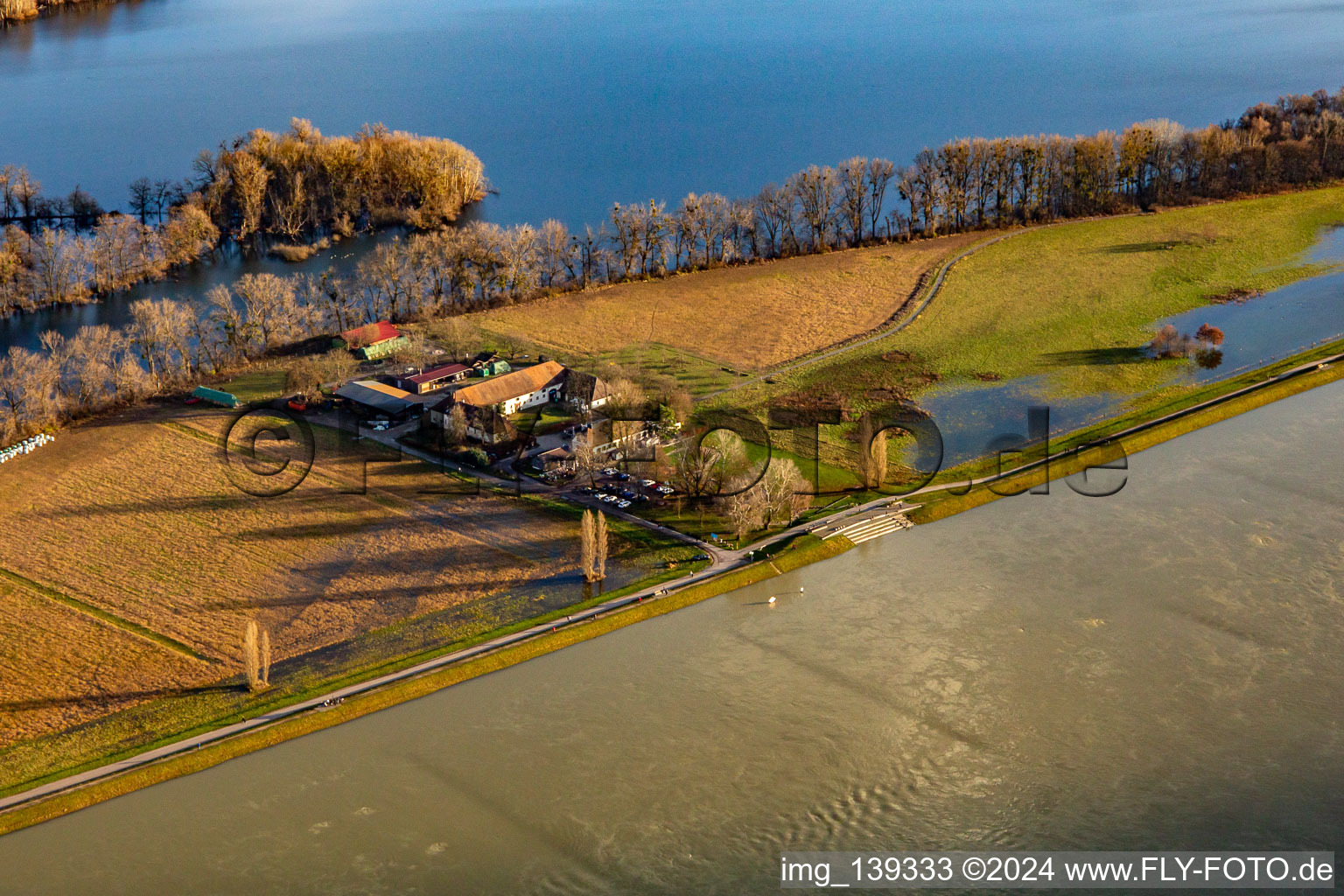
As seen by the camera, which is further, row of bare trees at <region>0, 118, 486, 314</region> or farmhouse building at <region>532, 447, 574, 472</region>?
row of bare trees at <region>0, 118, 486, 314</region>

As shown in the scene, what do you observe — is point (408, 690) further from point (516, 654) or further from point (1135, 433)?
point (1135, 433)

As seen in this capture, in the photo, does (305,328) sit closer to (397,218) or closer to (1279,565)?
(397,218)

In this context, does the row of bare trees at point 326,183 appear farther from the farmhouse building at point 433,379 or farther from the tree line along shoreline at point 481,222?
the farmhouse building at point 433,379

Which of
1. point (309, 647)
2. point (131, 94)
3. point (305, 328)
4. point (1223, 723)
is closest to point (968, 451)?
point (1223, 723)

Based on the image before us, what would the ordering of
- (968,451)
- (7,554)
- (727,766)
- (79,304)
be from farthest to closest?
(79,304), (968,451), (7,554), (727,766)

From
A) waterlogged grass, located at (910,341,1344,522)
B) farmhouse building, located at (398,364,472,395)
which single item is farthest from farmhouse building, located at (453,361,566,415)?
waterlogged grass, located at (910,341,1344,522)

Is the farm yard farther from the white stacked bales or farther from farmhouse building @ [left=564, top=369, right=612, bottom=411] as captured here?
farmhouse building @ [left=564, top=369, right=612, bottom=411]
